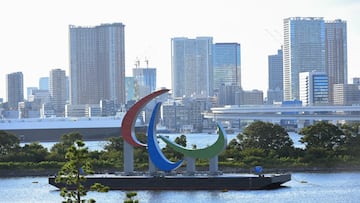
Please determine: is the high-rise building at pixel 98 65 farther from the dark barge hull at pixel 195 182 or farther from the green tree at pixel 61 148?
the dark barge hull at pixel 195 182

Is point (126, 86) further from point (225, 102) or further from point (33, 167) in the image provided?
point (33, 167)

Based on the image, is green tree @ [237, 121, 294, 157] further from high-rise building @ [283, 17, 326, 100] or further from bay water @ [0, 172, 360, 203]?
high-rise building @ [283, 17, 326, 100]

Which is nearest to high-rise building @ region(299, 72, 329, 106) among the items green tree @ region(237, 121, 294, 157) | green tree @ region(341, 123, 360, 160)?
green tree @ region(341, 123, 360, 160)

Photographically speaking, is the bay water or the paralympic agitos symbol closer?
the bay water

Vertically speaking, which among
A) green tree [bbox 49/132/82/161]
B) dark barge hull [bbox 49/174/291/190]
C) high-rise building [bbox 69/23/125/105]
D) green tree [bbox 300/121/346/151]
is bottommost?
dark barge hull [bbox 49/174/291/190]

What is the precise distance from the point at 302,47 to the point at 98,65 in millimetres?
34916

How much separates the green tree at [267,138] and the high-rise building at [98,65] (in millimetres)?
127583

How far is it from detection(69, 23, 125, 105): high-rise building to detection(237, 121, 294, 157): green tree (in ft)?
419

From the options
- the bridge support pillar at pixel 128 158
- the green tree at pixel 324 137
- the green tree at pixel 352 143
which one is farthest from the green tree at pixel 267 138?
the bridge support pillar at pixel 128 158

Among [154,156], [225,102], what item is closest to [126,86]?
[225,102]

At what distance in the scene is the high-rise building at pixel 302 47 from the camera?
183875mm

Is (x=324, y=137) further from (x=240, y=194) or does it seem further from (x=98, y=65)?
(x=98, y=65)

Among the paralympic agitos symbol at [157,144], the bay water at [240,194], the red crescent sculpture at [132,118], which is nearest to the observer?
the bay water at [240,194]

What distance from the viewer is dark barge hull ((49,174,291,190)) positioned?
3578cm
